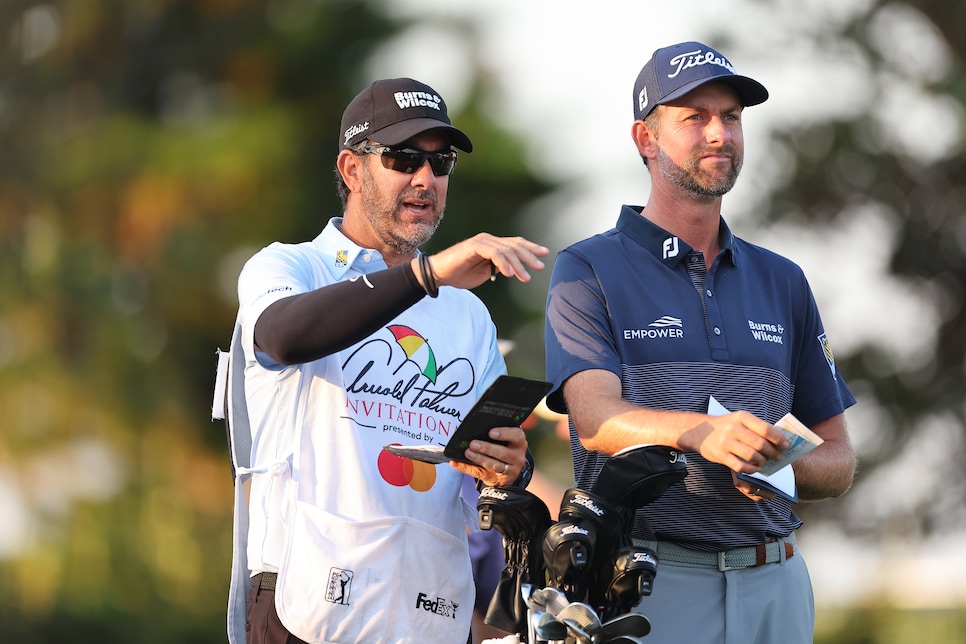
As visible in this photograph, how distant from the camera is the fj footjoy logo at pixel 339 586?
387 centimetres

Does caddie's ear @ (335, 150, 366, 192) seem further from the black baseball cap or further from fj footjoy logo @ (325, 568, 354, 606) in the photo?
fj footjoy logo @ (325, 568, 354, 606)

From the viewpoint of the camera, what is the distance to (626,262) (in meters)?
4.03

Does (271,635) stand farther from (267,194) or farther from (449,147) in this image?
(267,194)

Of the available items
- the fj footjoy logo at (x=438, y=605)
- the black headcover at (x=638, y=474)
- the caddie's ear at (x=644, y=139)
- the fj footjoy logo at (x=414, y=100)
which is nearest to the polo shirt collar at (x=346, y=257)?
the fj footjoy logo at (x=414, y=100)

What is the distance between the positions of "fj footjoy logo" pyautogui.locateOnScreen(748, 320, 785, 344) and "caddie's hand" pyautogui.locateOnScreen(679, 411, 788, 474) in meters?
0.53

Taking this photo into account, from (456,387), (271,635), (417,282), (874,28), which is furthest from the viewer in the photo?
(874,28)

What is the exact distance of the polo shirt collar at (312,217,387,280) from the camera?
13.8ft

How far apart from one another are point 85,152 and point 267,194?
2121 millimetres

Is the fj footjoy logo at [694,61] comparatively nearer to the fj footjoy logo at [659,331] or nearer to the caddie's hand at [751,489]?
the fj footjoy logo at [659,331]

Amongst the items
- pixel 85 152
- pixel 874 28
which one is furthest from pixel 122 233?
pixel 874 28

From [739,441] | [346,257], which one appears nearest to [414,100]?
[346,257]

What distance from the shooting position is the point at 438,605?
4051 mm

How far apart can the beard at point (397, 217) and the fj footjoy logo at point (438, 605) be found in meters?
1.04

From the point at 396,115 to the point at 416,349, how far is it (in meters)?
0.70
